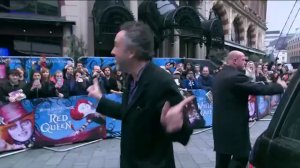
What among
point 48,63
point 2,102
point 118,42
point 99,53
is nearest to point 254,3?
point 99,53

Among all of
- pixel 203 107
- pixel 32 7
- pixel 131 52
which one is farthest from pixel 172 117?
pixel 32 7

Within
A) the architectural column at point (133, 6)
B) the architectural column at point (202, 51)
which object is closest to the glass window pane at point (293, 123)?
the architectural column at point (133, 6)

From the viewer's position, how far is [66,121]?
28.7ft

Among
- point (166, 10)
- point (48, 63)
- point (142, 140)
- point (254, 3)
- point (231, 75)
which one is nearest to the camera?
point (142, 140)

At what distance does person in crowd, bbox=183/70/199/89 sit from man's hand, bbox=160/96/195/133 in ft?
29.4

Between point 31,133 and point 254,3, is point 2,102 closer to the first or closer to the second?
point 31,133

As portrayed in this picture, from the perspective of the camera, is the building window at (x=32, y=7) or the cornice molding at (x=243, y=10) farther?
the cornice molding at (x=243, y=10)

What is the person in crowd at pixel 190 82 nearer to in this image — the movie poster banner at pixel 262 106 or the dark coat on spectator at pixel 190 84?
the dark coat on spectator at pixel 190 84

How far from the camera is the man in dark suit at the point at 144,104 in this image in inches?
102

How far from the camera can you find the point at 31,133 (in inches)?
329

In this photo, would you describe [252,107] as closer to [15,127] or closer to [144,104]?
[15,127]

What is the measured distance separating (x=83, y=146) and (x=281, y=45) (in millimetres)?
4936

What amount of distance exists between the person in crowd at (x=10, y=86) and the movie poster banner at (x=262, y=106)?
6.77 meters

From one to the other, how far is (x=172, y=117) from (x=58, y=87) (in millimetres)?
7097
